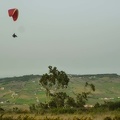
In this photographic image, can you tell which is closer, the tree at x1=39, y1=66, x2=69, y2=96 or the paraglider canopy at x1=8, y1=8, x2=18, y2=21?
the paraglider canopy at x1=8, y1=8, x2=18, y2=21

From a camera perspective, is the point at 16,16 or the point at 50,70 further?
the point at 50,70

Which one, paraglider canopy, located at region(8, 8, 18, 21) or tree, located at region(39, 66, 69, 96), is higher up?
paraglider canopy, located at region(8, 8, 18, 21)

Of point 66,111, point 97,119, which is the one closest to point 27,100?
point 66,111

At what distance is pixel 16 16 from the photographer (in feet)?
88.6

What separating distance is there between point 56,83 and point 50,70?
4.52 meters

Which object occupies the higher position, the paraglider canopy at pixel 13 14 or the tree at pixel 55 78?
the paraglider canopy at pixel 13 14

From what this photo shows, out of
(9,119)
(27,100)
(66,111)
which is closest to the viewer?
(9,119)

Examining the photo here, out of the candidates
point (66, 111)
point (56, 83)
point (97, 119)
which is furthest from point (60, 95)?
point (97, 119)

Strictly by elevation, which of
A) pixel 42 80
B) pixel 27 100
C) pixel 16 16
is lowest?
pixel 27 100

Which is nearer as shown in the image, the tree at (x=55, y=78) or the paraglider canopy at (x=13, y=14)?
the paraglider canopy at (x=13, y=14)

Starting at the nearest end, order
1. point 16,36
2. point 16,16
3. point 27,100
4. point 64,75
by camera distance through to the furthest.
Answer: point 16,36 < point 16,16 < point 64,75 < point 27,100

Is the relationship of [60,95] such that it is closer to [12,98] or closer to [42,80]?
[42,80]

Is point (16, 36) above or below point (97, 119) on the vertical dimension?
above

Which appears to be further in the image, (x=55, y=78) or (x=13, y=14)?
(x=55, y=78)
